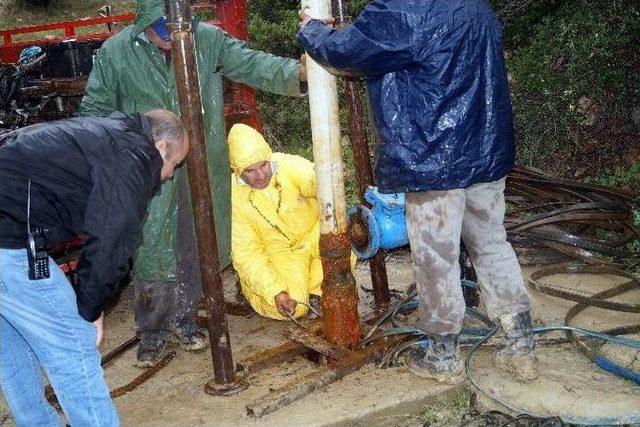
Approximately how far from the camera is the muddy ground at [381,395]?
3520mm

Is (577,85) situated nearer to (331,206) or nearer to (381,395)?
(331,206)

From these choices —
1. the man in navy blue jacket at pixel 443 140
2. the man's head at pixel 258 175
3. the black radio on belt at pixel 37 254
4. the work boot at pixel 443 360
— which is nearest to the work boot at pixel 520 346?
the man in navy blue jacket at pixel 443 140

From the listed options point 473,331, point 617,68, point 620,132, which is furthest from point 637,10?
point 473,331

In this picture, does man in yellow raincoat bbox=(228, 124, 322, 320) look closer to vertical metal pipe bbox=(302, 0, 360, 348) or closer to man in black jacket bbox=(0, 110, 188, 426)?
vertical metal pipe bbox=(302, 0, 360, 348)

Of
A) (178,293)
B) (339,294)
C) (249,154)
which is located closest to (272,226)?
(249,154)

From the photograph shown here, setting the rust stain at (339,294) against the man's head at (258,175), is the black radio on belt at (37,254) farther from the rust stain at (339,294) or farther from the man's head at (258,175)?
the man's head at (258,175)

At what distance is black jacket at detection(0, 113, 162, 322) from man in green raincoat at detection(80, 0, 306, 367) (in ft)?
5.04

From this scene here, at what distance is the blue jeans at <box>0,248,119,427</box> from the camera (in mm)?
2801

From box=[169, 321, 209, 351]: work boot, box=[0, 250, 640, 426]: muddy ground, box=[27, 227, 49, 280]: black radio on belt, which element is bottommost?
box=[0, 250, 640, 426]: muddy ground

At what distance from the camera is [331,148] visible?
3.82 metres

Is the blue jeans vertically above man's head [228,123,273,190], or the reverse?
man's head [228,123,273,190]

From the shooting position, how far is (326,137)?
12.4 feet

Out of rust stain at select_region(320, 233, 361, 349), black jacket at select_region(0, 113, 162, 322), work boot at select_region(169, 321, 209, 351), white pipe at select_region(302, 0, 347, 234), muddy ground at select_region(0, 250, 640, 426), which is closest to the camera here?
black jacket at select_region(0, 113, 162, 322)

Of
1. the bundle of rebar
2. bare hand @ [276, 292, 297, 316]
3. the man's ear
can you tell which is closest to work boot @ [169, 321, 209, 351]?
bare hand @ [276, 292, 297, 316]
